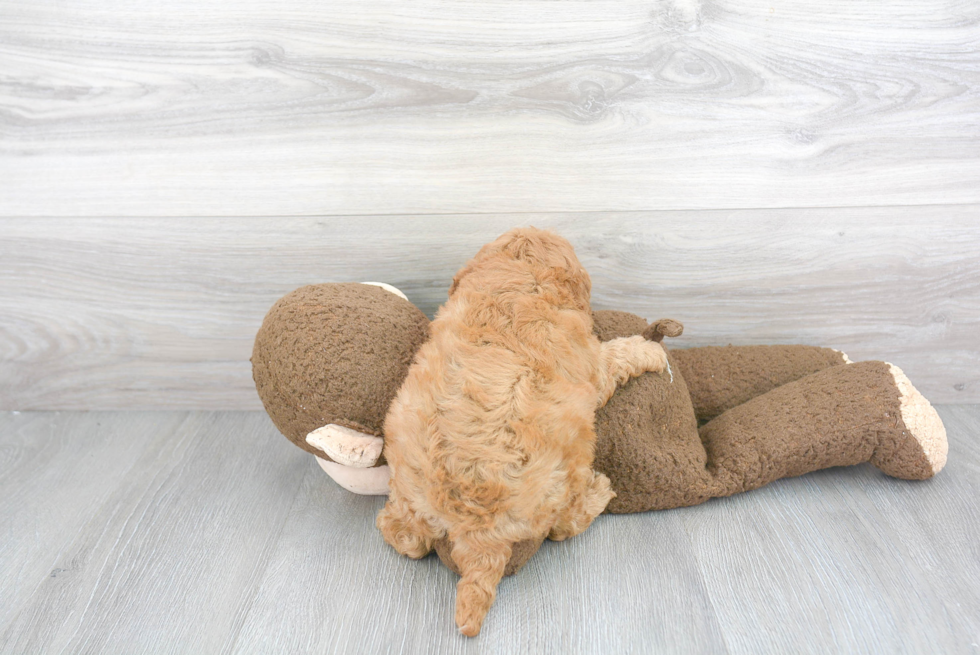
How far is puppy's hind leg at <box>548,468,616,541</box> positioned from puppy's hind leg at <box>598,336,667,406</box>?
0.11 metres

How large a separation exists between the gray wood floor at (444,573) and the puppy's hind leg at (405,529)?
0.03m

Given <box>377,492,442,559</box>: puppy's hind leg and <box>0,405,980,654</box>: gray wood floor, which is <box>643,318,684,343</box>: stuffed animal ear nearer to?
<box>0,405,980,654</box>: gray wood floor

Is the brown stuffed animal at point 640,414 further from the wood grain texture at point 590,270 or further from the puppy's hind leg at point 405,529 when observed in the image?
the wood grain texture at point 590,270

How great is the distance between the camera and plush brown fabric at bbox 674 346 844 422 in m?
1.08

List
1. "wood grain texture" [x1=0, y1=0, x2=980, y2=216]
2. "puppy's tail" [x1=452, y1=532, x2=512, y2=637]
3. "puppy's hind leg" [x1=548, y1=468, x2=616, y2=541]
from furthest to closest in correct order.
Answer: "wood grain texture" [x1=0, y1=0, x2=980, y2=216] < "puppy's hind leg" [x1=548, y1=468, x2=616, y2=541] < "puppy's tail" [x1=452, y1=532, x2=512, y2=637]

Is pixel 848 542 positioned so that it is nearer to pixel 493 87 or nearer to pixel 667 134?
pixel 667 134

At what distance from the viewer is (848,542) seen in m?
0.88

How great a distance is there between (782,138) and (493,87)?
48cm

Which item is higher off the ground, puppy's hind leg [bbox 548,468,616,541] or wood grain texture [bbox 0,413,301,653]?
puppy's hind leg [bbox 548,468,616,541]

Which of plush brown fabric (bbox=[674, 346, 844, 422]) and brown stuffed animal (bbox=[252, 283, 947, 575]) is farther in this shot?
plush brown fabric (bbox=[674, 346, 844, 422])

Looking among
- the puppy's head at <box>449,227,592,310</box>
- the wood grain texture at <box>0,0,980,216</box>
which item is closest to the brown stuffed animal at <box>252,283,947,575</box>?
the puppy's head at <box>449,227,592,310</box>

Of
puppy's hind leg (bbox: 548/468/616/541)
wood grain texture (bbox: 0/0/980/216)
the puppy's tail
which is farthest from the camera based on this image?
wood grain texture (bbox: 0/0/980/216)

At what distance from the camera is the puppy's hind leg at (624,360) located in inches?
35.3

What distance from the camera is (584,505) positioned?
880mm
